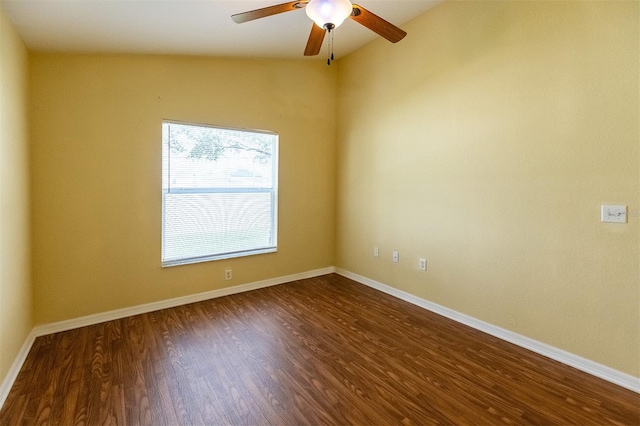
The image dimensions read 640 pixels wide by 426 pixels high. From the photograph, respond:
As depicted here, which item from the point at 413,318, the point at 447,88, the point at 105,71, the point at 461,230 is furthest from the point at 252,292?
the point at 447,88

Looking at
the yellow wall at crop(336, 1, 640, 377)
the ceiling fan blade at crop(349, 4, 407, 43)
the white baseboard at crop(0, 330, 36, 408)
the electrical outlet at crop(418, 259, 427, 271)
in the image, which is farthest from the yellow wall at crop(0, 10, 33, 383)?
the electrical outlet at crop(418, 259, 427, 271)

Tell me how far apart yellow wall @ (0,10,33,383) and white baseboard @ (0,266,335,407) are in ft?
0.23

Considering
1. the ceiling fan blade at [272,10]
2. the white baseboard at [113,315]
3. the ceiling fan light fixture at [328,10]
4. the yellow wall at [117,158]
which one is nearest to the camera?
the ceiling fan light fixture at [328,10]

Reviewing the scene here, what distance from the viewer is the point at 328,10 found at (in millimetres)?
1703

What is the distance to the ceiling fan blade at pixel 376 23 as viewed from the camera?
191 centimetres

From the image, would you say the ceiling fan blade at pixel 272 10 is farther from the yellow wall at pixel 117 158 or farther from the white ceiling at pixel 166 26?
the yellow wall at pixel 117 158

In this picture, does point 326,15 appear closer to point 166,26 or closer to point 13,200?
point 166,26

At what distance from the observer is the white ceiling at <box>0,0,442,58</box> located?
6.50 ft

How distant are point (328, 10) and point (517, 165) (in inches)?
73.8

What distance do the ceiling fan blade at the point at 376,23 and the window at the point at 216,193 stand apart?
6.28 feet

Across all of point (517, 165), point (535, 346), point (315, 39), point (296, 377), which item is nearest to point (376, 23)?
point (315, 39)

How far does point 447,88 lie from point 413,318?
2232mm

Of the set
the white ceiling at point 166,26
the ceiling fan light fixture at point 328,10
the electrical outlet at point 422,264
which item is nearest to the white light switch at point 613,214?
the electrical outlet at point 422,264

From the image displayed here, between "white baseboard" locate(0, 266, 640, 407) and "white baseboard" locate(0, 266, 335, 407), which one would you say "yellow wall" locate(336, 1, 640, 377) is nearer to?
"white baseboard" locate(0, 266, 640, 407)
